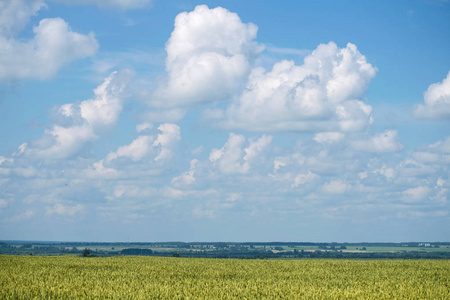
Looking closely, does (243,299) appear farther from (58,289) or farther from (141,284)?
(58,289)

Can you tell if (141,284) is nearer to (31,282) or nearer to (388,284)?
(31,282)

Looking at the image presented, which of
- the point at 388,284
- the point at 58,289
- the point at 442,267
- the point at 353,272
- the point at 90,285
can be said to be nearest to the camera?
the point at 58,289

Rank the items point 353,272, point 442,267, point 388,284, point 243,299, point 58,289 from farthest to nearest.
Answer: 1. point 442,267
2. point 353,272
3. point 388,284
4. point 58,289
5. point 243,299

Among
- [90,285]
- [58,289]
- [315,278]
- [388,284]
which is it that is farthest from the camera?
[315,278]

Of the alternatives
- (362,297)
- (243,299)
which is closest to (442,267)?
(362,297)

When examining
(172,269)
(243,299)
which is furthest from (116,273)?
(243,299)

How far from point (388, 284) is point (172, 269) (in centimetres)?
2383

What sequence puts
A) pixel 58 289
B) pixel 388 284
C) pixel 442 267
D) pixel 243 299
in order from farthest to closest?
1. pixel 442 267
2. pixel 388 284
3. pixel 58 289
4. pixel 243 299

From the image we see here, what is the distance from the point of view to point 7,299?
32.0 m

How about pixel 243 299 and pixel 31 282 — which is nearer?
pixel 243 299

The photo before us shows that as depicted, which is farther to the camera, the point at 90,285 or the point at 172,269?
the point at 172,269

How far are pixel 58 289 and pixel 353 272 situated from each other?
31.2 m

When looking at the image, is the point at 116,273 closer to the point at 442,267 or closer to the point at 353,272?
the point at 353,272

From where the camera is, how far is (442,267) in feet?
193
